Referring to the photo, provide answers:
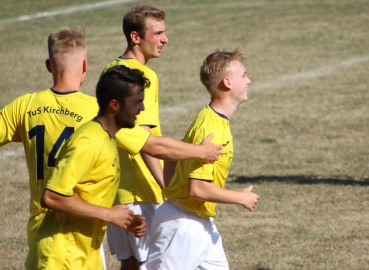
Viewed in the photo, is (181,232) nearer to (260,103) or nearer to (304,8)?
(260,103)

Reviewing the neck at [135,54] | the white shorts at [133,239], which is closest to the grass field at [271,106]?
the white shorts at [133,239]

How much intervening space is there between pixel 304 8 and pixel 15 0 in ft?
31.9

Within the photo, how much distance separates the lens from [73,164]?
4.00 meters

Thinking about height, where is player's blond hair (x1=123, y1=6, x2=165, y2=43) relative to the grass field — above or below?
above

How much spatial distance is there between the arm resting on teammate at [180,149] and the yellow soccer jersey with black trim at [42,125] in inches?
18.8

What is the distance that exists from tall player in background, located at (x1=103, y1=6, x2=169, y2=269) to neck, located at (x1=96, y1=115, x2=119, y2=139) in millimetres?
1184

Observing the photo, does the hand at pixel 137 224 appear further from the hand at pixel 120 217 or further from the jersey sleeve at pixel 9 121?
the jersey sleeve at pixel 9 121

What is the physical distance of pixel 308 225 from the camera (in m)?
7.96

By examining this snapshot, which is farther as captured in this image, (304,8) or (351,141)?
(304,8)

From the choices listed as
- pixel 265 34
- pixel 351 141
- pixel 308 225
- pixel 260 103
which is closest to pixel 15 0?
pixel 265 34

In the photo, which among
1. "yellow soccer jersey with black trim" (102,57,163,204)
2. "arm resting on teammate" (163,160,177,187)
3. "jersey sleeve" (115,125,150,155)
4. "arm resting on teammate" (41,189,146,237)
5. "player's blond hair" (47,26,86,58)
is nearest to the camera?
"arm resting on teammate" (41,189,146,237)

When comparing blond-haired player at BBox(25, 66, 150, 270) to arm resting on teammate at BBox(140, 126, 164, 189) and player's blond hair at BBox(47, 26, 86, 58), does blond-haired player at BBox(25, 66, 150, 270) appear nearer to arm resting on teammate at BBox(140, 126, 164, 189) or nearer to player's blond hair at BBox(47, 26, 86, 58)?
player's blond hair at BBox(47, 26, 86, 58)

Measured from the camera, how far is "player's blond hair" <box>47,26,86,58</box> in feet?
15.9

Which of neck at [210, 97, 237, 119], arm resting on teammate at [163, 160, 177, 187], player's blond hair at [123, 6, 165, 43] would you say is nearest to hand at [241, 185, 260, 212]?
neck at [210, 97, 237, 119]
